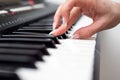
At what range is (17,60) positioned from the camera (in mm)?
347

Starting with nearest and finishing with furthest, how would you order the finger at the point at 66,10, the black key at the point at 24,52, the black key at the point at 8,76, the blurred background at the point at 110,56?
the black key at the point at 8,76 → the black key at the point at 24,52 → the finger at the point at 66,10 → the blurred background at the point at 110,56

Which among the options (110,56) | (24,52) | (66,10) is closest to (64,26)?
(66,10)

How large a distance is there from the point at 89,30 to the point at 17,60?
34 centimetres

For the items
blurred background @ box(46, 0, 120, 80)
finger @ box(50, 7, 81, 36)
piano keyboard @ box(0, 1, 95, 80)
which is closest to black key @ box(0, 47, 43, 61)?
piano keyboard @ box(0, 1, 95, 80)

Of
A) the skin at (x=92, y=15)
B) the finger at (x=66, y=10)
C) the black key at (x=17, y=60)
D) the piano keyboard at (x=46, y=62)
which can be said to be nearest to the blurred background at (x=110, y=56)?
the skin at (x=92, y=15)

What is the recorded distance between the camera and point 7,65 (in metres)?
0.33

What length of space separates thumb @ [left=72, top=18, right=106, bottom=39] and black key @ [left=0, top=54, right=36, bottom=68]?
0.90 ft

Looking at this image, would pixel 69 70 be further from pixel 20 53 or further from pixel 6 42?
pixel 6 42

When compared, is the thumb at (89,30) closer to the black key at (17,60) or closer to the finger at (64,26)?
the finger at (64,26)

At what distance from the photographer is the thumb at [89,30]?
62 centimetres

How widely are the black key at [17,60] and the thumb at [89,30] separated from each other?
0.27 meters

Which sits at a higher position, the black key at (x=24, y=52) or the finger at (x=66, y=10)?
the finger at (x=66, y=10)

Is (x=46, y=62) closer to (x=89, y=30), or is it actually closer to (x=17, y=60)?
(x=17, y=60)

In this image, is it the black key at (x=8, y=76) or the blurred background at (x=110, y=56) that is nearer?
the black key at (x=8, y=76)
